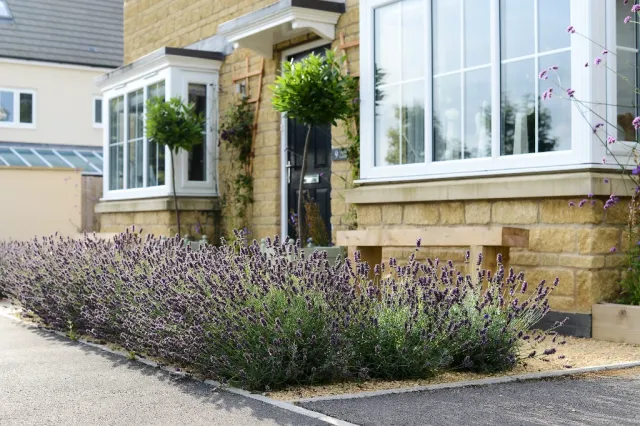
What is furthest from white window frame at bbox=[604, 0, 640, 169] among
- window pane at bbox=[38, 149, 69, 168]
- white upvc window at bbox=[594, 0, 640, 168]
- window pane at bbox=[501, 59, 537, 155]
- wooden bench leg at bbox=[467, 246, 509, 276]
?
window pane at bbox=[38, 149, 69, 168]

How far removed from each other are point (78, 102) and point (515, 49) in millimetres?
21924

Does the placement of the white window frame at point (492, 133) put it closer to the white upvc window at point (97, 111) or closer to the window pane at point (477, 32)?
the window pane at point (477, 32)

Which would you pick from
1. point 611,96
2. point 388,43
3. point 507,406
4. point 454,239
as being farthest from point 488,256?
point 388,43

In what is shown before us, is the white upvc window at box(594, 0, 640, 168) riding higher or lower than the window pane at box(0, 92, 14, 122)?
lower

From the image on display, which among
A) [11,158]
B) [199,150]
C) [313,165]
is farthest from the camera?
[11,158]

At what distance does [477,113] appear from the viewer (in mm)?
8469

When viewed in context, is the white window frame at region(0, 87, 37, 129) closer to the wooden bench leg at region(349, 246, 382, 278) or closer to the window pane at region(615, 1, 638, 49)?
the wooden bench leg at region(349, 246, 382, 278)

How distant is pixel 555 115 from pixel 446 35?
1.66 meters

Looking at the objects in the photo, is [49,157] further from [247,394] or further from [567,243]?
[247,394]

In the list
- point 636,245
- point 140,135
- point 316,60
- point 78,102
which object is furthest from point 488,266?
point 78,102

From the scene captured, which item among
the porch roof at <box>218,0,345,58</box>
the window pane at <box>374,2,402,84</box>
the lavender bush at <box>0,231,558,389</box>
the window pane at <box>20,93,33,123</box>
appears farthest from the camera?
the window pane at <box>20,93,33,123</box>

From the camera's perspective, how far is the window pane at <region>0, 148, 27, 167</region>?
22559 millimetres

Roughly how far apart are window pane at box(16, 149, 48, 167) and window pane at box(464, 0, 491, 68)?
16.8m

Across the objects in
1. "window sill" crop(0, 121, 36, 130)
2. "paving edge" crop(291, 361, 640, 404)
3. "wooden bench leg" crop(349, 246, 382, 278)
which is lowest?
"paving edge" crop(291, 361, 640, 404)
